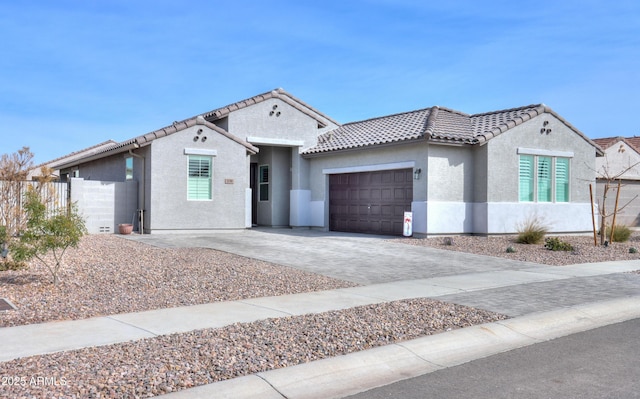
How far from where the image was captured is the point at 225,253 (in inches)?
588

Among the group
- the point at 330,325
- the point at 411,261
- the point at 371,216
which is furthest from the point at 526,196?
the point at 330,325

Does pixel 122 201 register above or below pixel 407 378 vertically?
above

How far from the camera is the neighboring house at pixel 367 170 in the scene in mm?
19766

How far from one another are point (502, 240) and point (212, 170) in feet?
33.9

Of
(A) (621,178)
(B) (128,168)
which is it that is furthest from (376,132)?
(A) (621,178)

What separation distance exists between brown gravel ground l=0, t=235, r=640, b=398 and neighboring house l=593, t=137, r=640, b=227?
2021 cm

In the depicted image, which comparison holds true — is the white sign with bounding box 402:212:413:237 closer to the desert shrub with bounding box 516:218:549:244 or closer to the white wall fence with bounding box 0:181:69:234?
the desert shrub with bounding box 516:218:549:244

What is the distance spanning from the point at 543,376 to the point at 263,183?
20093 millimetres

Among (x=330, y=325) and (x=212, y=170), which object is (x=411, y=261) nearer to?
(x=330, y=325)

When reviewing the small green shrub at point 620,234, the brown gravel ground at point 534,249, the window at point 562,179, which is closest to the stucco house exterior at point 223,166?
the brown gravel ground at point 534,249

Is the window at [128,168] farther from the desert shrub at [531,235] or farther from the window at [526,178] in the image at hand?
the window at [526,178]

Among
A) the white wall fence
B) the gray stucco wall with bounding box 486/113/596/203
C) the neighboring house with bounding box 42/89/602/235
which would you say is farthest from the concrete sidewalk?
the gray stucco wall with bounding box 486/113/596/203

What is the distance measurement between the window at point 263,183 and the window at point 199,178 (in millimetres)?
4457

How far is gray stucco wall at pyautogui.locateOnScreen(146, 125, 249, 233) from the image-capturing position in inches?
776
